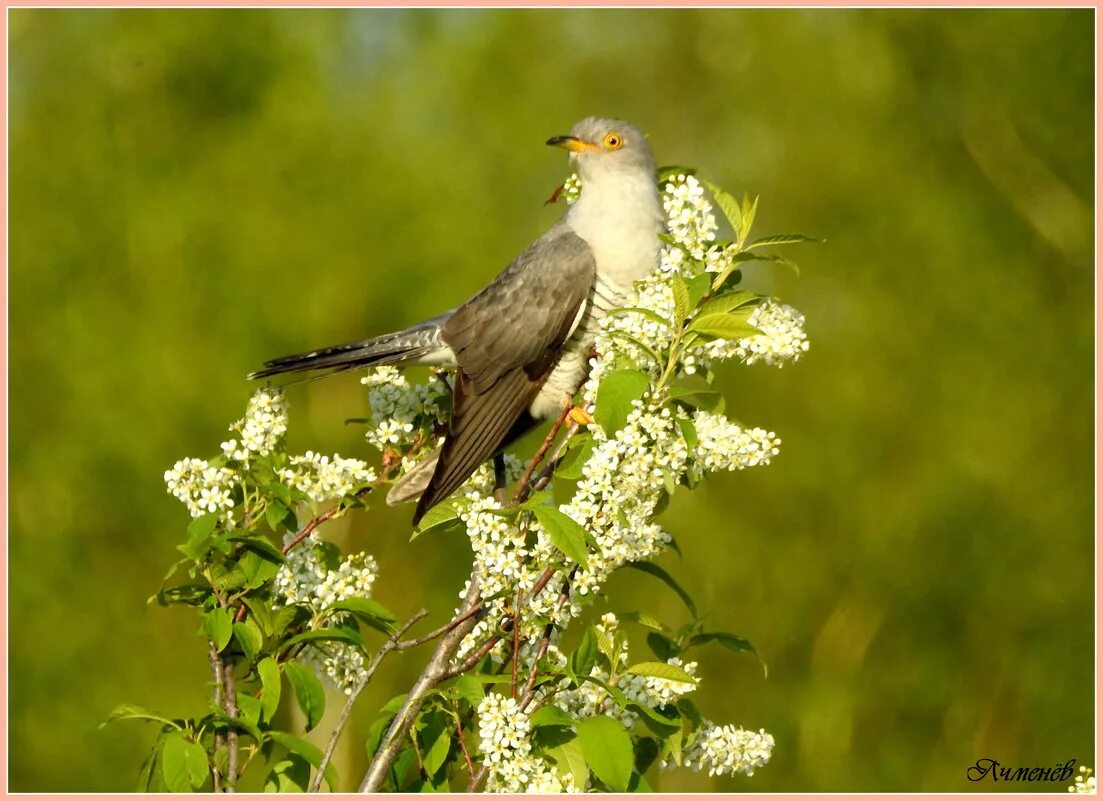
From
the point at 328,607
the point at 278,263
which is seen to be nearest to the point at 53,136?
the point at 278,263

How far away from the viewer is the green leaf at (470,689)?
195cm

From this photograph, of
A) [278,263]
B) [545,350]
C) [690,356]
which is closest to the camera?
[690,356]

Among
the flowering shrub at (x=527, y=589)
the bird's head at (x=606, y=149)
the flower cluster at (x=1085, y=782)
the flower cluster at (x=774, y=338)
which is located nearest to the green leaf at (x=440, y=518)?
the flowering shrub at (x=527, y=589)

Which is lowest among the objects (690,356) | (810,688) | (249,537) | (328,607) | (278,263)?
(810,688)

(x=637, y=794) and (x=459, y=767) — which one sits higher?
(x=637, y=794)

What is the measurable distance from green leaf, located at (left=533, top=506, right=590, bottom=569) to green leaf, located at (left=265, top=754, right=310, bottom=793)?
657 mm

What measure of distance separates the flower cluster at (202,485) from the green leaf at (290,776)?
44 cm

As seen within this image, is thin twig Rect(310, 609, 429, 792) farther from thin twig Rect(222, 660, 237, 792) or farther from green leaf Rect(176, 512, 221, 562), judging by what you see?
green leaf Rect(176, 512, 221, 562)

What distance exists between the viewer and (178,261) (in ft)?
27.7

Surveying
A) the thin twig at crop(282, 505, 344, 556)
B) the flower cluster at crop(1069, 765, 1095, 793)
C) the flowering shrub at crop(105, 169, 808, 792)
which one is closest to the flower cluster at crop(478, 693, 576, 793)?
the flowering shrub at crop(105, 169, 808, 792)

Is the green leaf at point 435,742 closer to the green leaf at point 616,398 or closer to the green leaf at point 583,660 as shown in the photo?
the green leaf at point 583,660

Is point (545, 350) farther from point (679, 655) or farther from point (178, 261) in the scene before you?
point (178, 261)

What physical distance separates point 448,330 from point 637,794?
1726 millimetres

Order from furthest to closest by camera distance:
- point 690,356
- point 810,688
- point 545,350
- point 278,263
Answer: point 810,688 < point 278,263 < point 545,350 < point 690,356
